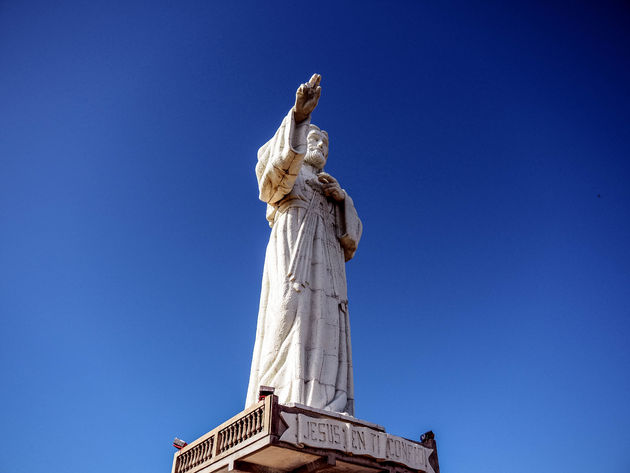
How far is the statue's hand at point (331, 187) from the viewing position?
12.6 meters

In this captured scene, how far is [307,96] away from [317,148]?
2501 mm

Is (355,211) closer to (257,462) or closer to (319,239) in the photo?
(319,239)

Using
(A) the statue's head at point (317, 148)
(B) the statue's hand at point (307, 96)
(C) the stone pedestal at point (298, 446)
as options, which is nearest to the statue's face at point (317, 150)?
(A) the statue's head at point (317, 148)

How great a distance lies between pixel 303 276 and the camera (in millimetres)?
10914

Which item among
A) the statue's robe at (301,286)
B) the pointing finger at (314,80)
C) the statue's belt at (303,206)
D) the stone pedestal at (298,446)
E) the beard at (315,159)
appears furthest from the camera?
the beard at (315,159)

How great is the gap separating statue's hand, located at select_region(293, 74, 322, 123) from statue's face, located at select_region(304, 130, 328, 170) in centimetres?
193

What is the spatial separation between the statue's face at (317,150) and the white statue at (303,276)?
11 cm

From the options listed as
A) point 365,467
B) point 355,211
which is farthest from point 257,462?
point 355,211

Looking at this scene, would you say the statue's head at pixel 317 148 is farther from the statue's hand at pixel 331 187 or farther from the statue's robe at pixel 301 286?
the statue's hand at pixel 331 187

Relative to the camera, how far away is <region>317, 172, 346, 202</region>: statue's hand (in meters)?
12.6

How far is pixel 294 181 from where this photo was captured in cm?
1166

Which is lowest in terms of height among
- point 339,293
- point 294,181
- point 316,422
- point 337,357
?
point 316,422

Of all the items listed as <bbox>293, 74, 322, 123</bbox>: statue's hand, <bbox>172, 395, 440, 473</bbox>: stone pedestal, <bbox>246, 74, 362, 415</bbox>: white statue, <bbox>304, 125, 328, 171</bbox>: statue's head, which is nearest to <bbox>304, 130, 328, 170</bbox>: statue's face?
<bbox>304, 125, 328, 171</bbox>: statue's head

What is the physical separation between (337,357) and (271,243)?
9.28 feet
